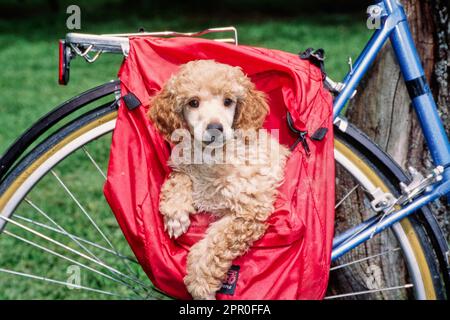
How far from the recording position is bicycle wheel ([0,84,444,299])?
7.14ft

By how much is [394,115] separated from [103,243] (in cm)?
186

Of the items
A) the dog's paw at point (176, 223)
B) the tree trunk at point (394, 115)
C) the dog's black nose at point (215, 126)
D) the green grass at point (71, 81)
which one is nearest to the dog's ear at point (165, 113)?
the dog's black nose at point (215, 126)

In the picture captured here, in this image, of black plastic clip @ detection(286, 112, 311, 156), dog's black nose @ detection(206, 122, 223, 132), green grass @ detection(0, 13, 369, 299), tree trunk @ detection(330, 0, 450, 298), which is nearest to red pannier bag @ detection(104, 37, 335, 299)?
black plastic clip @ detection(286, 112, 311, 156)

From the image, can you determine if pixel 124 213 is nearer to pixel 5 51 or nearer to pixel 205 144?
pixel 205 144

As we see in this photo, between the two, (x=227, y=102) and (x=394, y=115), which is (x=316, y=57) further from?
(x=394, y=115)

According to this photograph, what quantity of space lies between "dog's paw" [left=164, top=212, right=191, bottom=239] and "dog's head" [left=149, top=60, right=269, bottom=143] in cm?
26

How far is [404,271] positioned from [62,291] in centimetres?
165

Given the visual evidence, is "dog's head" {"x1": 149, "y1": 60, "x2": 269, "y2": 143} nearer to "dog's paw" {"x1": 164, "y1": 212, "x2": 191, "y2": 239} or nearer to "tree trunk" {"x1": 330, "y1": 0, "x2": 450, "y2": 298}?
"dog's paw" {"x1": 164, "y1": 212, "x2": 191, "y2": 239}

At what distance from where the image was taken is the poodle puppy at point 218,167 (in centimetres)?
199

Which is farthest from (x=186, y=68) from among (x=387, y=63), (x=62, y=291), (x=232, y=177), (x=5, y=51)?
(x=5, y=51)

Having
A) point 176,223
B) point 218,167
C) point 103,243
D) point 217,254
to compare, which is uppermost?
point 103,243

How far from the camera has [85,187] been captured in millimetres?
4449

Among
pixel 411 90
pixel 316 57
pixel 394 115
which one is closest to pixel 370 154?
pixel 411 90

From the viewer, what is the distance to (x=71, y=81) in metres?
8.14
